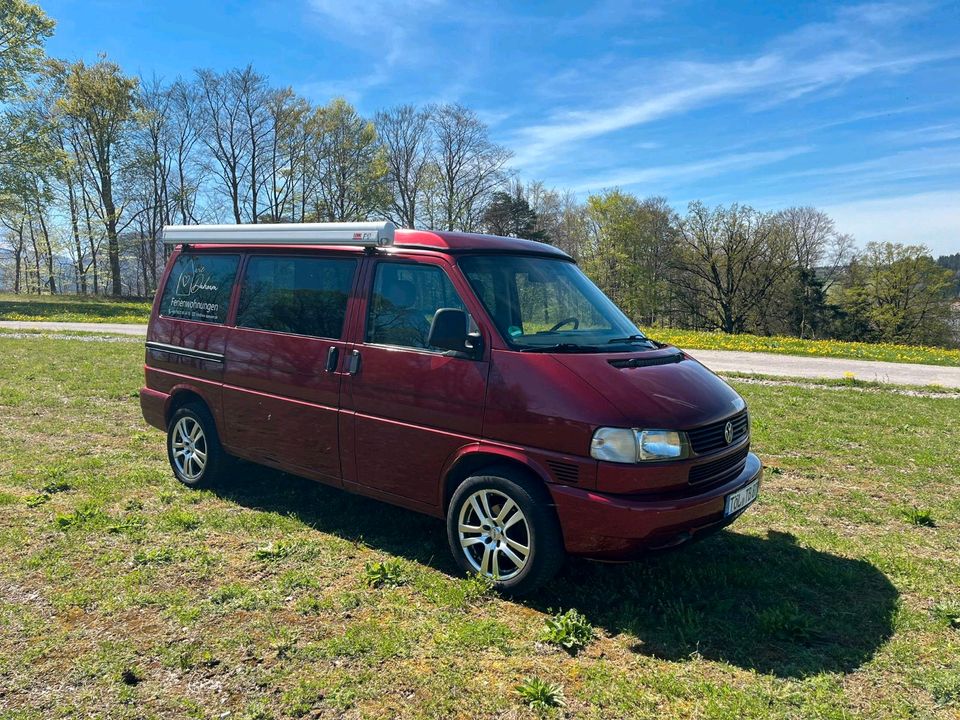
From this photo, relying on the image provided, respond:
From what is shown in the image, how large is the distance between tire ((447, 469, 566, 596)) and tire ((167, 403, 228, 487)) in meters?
2.62

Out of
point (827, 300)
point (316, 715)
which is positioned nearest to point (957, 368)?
point (316, 715)

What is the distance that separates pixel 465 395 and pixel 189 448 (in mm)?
3192

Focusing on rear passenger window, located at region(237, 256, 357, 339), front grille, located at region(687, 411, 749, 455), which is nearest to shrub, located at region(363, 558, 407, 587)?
rear passenger window, located at region(237, 256, 357, 339)

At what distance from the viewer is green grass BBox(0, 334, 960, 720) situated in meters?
2.97

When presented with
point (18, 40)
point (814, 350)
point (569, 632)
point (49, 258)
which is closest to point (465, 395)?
point (569, 632)

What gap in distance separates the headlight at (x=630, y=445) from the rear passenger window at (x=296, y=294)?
2101mm

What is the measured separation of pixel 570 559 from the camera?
177 inches

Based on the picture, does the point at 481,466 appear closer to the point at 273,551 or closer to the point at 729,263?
the point at 273,551

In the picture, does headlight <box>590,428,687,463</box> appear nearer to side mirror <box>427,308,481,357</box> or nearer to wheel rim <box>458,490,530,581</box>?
wheel rim <box>458,490,530,581</box>

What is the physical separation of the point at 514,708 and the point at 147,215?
49187mm

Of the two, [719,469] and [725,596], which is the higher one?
[719,469]

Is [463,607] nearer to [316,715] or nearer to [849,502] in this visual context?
[316,715]

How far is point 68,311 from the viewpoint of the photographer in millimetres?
28484

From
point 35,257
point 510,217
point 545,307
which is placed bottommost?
point 545,307
